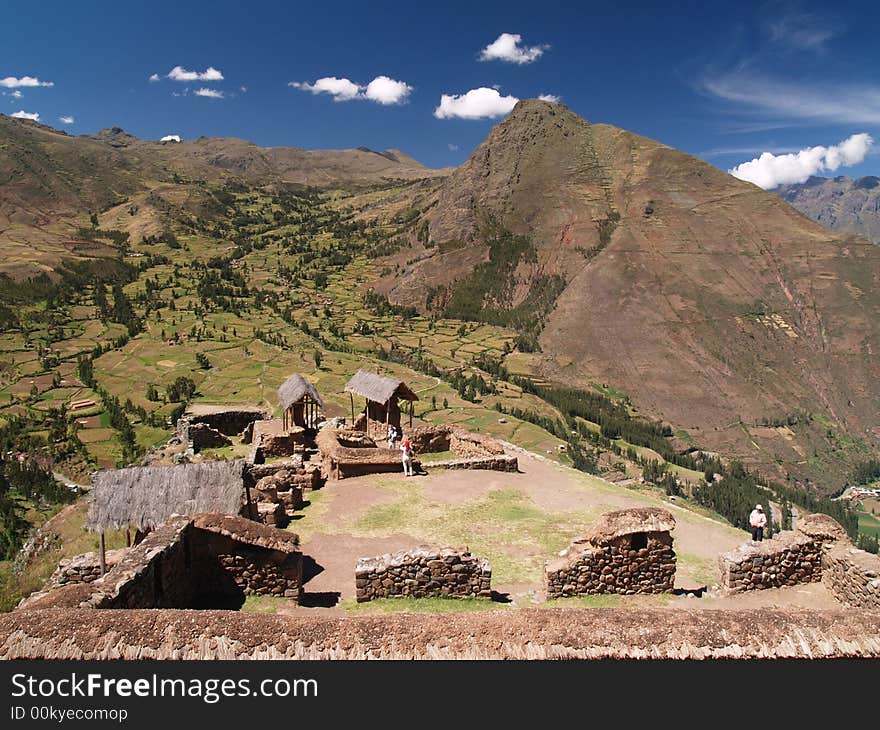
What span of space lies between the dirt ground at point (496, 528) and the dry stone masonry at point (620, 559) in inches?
13.3

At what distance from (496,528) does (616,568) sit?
233 inches

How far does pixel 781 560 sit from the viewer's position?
14.8m

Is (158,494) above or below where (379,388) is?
below

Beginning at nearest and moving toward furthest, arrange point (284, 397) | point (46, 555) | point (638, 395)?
point (46, 555)
point (284, 397)
point (638, 395)

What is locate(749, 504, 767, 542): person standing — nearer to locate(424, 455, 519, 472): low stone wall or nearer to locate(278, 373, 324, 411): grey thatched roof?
locate(424, 455, 519, 472): low stone wall

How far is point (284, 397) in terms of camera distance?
34.4 meters

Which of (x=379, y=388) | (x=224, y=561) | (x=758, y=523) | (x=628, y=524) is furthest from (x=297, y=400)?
(x=758, y=523)

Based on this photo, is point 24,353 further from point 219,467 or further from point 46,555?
point 219,467

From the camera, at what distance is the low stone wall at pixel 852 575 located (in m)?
13.3

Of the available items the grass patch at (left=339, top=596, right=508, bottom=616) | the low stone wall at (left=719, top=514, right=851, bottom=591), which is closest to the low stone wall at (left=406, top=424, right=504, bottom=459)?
the low stone wall at (left=719, top=514, right=851, bottom=591)

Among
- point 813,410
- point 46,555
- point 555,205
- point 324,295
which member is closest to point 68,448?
point 46,555

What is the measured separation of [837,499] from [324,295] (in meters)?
148

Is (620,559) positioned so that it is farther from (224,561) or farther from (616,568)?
(224,561)

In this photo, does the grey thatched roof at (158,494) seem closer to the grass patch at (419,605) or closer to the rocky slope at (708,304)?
the grass patch at (419,605)
